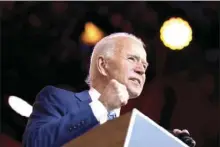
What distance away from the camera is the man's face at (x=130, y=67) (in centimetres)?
160

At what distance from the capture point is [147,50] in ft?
5.35

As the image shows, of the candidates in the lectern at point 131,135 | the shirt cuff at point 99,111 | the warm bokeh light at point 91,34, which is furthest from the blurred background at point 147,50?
the lectern at point 131,135

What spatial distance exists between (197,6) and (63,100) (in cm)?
54

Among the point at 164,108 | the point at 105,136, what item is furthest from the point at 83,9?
the point at 105,136

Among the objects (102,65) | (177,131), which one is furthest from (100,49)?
(177,131)

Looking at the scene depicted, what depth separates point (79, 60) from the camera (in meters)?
1.63

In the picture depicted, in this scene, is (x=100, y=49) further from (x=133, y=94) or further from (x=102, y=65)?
(x=133, y=94)

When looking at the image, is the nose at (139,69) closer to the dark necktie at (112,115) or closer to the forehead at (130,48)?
the forehead at (130,48)

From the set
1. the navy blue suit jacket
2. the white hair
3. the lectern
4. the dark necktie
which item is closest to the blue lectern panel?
the lectern

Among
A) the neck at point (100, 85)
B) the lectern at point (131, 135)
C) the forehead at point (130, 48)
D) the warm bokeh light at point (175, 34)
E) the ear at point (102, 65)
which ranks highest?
the warm bokeh light at point (175, 34)

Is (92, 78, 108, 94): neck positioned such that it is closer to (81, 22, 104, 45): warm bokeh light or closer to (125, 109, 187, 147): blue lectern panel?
(81, 22, 104, 45): warm bokeh light

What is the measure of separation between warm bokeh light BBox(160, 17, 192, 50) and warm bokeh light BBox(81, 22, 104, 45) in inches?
8.2

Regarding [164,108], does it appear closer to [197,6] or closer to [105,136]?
[197,6]

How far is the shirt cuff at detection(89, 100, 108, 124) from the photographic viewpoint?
1.46 m
